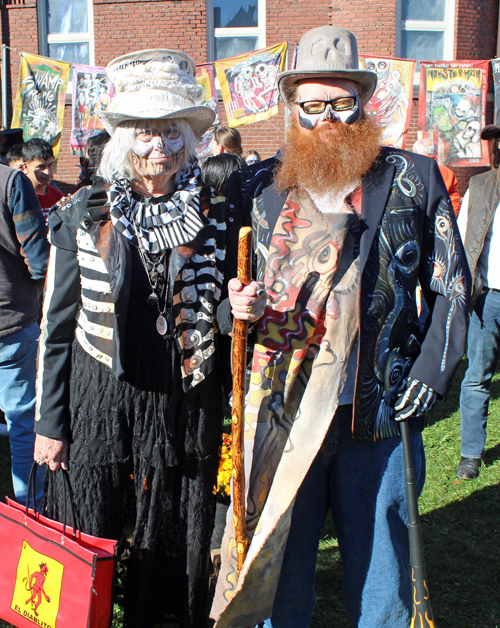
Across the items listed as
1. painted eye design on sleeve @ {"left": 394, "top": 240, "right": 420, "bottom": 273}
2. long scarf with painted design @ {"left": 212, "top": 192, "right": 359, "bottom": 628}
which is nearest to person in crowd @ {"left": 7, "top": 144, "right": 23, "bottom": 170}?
long scarf with painted design @ {"left": 212, "top": 192, "right": 359, "bottom": 628}

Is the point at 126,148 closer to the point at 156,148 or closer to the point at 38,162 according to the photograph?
the point at 156,148

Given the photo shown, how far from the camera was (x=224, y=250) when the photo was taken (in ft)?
Result: 6.91

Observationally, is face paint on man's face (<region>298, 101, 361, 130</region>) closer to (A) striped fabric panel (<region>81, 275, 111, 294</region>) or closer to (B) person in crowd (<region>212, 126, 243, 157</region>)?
(A) striped fabric panel (<region>81, 275, 111, 294</region>)

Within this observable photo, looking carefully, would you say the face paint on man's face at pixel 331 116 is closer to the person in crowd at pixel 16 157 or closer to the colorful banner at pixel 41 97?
the person in crowd at pixel 16 157

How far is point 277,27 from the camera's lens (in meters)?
12.1

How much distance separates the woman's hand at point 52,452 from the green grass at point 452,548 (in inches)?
42.7

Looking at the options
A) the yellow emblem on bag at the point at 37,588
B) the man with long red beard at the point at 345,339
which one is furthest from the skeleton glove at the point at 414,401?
the yellow emblem on bag at the point at 37,588

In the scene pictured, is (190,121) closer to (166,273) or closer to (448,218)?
(166,273)

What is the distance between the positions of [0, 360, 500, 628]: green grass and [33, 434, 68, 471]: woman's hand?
3.56 ft

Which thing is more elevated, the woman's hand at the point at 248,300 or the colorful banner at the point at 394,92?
the colorful banner at the point at 394,92

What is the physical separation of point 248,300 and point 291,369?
29 cm

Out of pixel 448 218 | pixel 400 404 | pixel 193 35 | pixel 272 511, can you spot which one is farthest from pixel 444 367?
pixel 193 35

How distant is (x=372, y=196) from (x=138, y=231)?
780mm

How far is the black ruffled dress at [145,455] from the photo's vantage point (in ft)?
6.74
